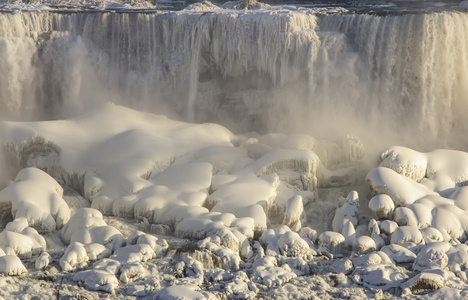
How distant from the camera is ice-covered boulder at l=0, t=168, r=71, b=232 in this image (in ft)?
42.7

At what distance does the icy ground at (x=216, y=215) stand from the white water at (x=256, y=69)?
127 cm

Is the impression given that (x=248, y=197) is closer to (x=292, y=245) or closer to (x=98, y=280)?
(x=292, y=245)

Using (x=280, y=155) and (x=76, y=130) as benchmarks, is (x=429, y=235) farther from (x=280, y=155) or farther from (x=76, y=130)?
(x=76, y=130)

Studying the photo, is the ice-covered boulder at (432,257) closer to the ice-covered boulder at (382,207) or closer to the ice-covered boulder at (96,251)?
the ice-covered boulder at (382,207)

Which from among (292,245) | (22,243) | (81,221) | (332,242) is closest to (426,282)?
(332,242)

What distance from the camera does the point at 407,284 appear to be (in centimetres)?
1139

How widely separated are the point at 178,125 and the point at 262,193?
316 centimetres

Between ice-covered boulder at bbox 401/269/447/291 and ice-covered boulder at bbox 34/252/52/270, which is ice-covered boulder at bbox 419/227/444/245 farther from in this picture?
ice-covered boulder at bbox 34/252/52/270

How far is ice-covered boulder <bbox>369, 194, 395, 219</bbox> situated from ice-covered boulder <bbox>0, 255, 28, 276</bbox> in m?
5.82

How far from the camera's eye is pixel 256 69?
1719 centimetres

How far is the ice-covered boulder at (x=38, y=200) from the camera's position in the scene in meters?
13.0

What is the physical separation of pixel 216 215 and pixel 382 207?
9.27 feet

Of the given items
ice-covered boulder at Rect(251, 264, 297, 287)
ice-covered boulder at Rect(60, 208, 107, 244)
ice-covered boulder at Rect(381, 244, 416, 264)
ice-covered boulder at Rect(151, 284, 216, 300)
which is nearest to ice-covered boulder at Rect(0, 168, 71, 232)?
ice-covered boulder at Rect(60, 208, 107, 244)

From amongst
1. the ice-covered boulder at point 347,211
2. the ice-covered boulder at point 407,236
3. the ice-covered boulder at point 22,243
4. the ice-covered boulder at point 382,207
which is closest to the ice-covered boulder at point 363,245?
the ice-covered boulder at point 407,236
